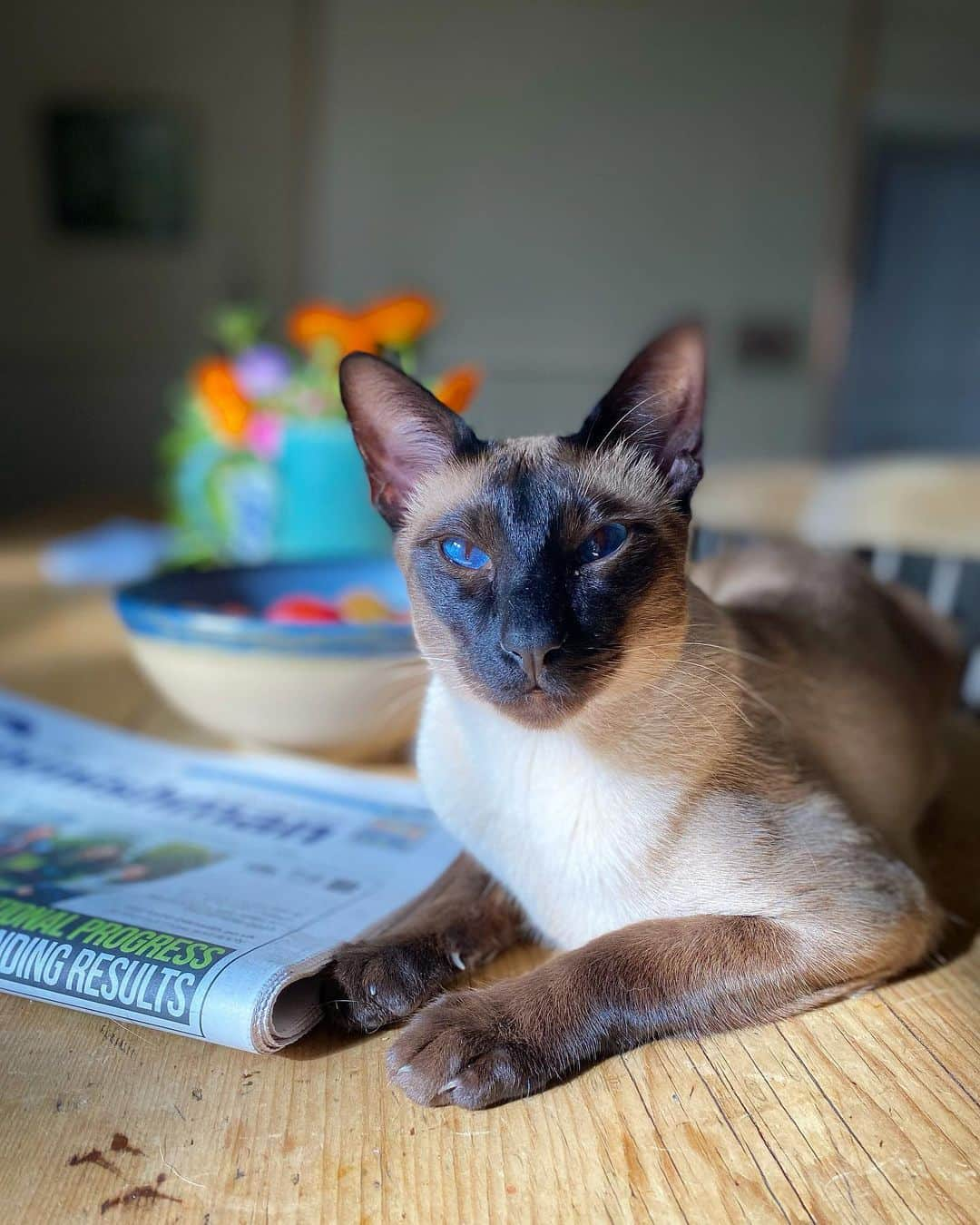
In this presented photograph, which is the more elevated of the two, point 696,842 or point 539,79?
point 539,79

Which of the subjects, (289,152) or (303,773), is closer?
(303,773)

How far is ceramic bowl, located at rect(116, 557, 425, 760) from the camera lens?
3.60 ft

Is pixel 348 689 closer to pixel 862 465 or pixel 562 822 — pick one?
pixel 562 822

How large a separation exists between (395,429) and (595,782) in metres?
0.33

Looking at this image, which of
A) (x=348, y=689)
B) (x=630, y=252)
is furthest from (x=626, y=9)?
(x=348, y=689)

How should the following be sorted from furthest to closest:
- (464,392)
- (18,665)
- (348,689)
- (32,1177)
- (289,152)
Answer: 1. (289,152)
2. (18,665)
3. (464,392)
4. (348,689)
5. (32,1177)

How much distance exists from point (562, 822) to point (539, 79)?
18.3ft

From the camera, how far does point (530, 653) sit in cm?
71

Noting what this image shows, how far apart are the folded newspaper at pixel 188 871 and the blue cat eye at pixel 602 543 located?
1.10ft

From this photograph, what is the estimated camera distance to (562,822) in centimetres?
79

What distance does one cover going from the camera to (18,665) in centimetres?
160

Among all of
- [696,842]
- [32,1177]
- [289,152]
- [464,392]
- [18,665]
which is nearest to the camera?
[32,1177]

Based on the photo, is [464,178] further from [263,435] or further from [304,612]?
[304,612]

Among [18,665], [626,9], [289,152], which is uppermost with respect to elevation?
[626,9]
